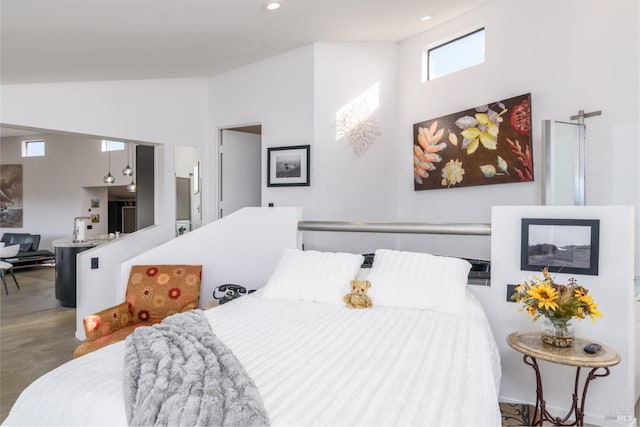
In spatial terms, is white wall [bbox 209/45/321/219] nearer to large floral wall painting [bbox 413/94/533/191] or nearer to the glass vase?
large floral wall painting [bbox 413/94/533/191]

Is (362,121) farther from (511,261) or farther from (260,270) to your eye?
(511,261)

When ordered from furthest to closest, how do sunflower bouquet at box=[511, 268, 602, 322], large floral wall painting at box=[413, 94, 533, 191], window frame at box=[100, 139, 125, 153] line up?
window frame at box=[100, 139, 125, 153] → large floral wall painting at box=[413, 94, 533, 191] → sunflower bouquet at box=[511, 268, 602, 322]

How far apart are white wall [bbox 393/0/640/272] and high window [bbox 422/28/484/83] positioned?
91 millimetres

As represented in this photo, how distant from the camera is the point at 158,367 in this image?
4.29 ft

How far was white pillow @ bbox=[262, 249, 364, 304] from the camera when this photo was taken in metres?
2.48

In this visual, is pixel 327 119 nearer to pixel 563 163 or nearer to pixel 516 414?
pixel 563 163

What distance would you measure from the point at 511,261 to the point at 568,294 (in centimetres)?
56

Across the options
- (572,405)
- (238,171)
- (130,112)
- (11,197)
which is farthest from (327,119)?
(11,197)

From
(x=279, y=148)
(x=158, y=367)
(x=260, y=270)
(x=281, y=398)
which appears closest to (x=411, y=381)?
(x=281, y=398)

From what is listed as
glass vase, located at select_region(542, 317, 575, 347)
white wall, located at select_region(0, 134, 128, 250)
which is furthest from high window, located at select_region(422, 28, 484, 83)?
white wall, located at select_region(0, 134, 128, 250)

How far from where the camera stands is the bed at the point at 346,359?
1.16m

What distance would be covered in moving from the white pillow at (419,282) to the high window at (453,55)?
2.66 m

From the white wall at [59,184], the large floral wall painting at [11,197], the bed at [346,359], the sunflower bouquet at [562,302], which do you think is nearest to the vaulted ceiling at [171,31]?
the bed at [346,359]

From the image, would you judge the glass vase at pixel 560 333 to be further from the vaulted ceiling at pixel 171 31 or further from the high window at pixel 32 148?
the high window at pixel 32 148
